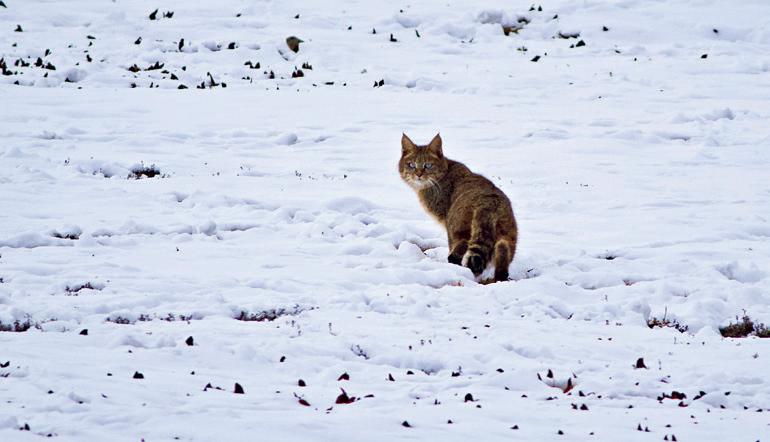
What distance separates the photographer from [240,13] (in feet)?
106

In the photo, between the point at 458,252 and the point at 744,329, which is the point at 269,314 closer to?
the point at 458,252

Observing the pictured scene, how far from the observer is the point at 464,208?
12.9 metres

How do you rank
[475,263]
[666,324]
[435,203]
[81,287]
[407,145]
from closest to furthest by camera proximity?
[666,324] → [81,287] → [475,263] → [435,203] → [407,145]

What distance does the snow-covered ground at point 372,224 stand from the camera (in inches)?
301

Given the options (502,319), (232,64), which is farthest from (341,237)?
(232,64)

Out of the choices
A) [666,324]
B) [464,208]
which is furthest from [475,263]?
[666,324]

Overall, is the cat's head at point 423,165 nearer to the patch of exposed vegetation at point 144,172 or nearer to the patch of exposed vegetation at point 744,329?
the patch of exposed vegetation at point 744,329

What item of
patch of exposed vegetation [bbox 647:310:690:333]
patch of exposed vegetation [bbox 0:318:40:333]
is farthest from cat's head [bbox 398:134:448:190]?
patch of exposed vegetation [bbox 0:318:40:333]

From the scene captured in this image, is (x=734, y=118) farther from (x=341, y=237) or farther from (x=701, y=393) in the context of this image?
(x=701, y=393)

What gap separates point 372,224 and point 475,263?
3.00m

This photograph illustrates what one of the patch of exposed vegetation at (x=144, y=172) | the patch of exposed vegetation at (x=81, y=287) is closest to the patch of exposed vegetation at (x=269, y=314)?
the patch of exposed vegetation at (x=81, y=287)

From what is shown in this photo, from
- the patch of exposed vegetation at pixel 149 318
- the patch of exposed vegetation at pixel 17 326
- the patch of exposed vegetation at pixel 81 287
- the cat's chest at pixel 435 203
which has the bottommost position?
the patch of exposed vegetation at pixel 149 318

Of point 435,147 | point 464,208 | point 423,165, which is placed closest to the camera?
point 464,208

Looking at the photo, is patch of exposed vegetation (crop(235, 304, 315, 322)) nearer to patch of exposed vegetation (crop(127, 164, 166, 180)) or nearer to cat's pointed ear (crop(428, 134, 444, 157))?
cat's pointed ear (crop(428, 134, 444, 157))
